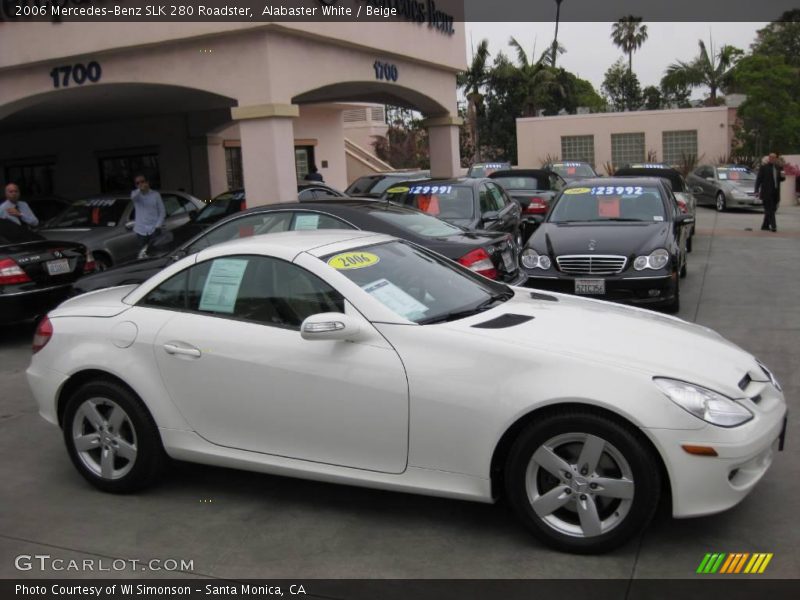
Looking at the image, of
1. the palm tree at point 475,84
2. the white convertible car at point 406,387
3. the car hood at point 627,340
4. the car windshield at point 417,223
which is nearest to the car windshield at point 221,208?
the car windshield at point 417,223

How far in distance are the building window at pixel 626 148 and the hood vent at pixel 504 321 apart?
35281mm

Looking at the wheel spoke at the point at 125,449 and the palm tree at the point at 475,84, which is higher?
the palm tree at the point at 475,84

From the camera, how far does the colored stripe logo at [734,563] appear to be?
11.9 ft

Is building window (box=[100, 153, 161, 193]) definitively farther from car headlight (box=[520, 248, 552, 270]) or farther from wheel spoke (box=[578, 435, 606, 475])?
wheel spoke (box=[578, 435, 606, 475])

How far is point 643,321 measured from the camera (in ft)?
14.9

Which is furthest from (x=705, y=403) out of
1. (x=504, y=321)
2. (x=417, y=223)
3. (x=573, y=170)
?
(x=573, y=170)

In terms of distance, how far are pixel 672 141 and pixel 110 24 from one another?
29974 mm

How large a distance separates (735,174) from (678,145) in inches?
483

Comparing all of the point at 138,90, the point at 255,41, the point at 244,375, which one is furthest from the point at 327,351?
the point at 138,90

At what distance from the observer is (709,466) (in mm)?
3580

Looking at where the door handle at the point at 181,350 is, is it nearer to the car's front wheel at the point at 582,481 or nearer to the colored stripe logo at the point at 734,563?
the car's front wheel at the point at 582,481

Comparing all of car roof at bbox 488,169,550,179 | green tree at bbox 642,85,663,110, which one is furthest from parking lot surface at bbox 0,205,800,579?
green tree at bbox 642,85,663,110
